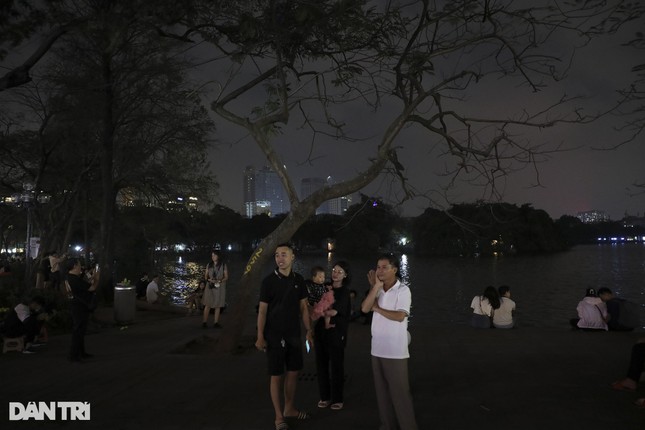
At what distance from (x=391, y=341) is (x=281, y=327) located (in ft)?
3.82

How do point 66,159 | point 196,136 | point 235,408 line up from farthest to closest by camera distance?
point 66,159, point 196,136, point 235,408

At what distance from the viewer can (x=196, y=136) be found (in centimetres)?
2080

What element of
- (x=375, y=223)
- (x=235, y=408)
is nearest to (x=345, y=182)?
(x=235, y=408)

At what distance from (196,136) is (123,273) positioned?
77.2 ft

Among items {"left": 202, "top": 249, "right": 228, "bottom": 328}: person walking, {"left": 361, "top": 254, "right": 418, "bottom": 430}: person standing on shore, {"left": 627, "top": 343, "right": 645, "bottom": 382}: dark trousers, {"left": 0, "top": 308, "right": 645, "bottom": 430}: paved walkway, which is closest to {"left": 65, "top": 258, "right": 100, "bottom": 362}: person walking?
{"left": 0, "top": 308, "right": 645, "bottom": 430}: paved walkway

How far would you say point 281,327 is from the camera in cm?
526

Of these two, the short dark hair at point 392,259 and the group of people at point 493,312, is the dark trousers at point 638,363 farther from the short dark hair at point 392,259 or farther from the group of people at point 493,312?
the group of people at point 493,312

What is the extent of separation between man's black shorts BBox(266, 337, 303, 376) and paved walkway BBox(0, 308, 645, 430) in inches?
23.9

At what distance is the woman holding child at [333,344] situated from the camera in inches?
233

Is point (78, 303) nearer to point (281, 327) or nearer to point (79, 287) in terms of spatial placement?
point (79, 287)

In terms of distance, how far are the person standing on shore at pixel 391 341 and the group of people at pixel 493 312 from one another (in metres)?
6.93

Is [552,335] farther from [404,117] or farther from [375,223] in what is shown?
[375,223]

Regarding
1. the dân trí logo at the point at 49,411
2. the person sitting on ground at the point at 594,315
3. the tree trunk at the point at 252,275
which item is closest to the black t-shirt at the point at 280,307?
the dân trí logo at the point at 49,411

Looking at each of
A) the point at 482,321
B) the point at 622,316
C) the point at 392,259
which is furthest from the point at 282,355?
the point at 622,316
